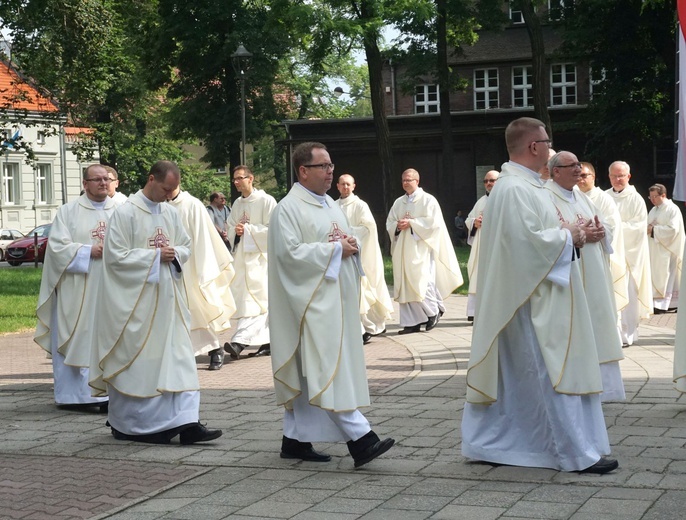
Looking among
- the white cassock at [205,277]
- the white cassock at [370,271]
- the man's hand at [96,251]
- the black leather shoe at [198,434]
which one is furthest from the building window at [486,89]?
the black leather shoe at [198,434]

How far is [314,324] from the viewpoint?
282 inches

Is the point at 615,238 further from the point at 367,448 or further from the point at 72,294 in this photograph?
the point at 367,448

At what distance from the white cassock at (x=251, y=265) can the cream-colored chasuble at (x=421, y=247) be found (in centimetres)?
255

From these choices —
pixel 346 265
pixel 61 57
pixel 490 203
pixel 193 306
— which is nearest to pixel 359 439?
pixel 346 265

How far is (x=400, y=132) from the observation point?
44.0 metres

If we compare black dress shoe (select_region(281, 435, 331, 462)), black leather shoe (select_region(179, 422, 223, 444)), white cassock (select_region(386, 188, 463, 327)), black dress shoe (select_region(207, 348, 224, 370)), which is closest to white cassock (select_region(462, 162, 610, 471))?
black dress shoe (select_region(281, 435, 331, 462))

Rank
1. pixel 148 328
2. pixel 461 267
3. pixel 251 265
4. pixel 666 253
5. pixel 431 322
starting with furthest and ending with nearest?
pixel 461 267 → pixel 666 253 → pixel 431 322 → pixel 251 265 → pixel 148 328

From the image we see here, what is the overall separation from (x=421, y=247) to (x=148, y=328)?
8.17 m

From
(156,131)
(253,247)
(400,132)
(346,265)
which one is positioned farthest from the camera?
(156,131)

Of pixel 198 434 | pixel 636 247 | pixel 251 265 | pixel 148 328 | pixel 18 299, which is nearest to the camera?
pixel 198 434

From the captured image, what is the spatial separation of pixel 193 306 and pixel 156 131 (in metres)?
42.3

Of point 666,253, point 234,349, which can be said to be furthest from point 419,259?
point 666,253

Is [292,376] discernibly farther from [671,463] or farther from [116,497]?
[671,463]

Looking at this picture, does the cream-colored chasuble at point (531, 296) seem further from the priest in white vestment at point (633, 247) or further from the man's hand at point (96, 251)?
the priest in white vestment at point (633, 247)
